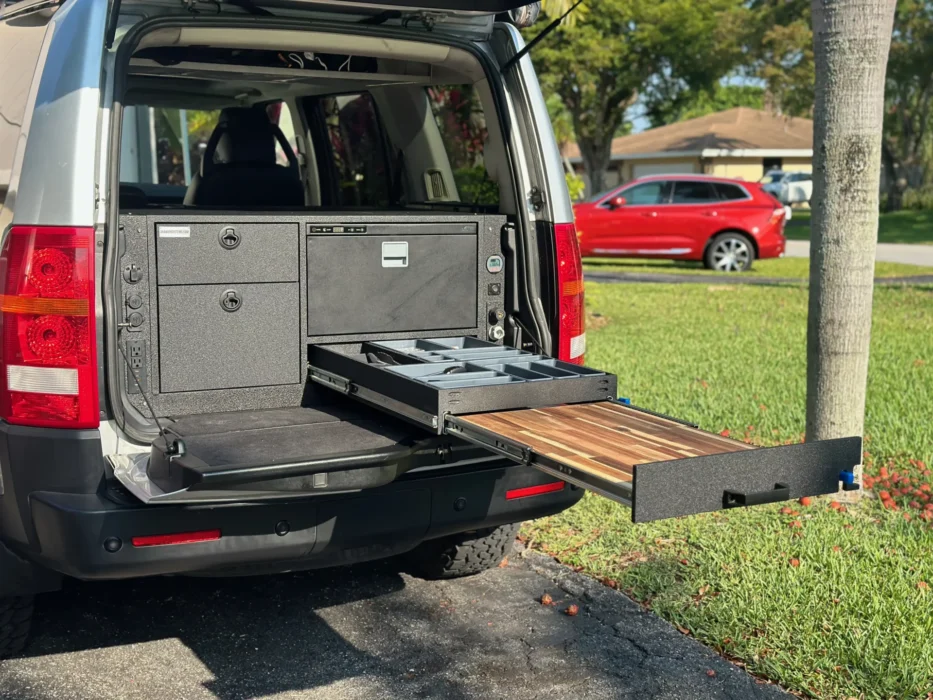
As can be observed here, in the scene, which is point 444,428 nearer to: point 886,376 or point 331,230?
point 331,230

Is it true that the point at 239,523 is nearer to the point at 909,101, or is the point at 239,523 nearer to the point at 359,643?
the point at 359,643

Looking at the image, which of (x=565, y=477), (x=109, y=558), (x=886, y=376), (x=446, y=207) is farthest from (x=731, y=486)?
(x=886, y=376)

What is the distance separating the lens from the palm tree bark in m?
5.27

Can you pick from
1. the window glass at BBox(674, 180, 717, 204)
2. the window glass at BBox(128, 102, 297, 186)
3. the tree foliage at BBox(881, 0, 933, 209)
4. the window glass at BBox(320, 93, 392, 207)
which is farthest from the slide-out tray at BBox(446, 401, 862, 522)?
the tree foliage at BBox(881, 0, 933, 209)

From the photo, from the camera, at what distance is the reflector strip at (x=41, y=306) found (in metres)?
3.26

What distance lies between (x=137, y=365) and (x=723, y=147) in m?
47.2

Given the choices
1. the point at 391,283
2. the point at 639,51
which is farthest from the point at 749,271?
the point at 639,51

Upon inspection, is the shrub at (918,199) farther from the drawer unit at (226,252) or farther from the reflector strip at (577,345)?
the drawer unit at (226,252)

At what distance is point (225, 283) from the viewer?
383 cm

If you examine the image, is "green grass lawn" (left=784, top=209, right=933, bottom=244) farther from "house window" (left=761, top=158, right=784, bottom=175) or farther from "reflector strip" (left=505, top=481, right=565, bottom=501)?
"reflector strip" (left=505, top=481, right=565, bottom=501)

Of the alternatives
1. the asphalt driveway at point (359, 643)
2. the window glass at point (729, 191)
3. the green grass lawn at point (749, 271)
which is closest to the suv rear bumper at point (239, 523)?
the asphalt driveway at point (359, 643)

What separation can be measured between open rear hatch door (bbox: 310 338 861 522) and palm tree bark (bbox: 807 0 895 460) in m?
2.05

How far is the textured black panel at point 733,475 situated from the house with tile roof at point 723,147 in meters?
Answer: 46.2

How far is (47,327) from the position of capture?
328 cm
